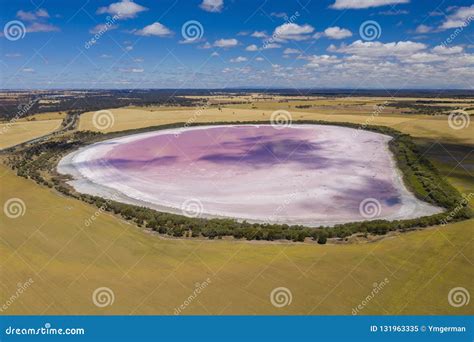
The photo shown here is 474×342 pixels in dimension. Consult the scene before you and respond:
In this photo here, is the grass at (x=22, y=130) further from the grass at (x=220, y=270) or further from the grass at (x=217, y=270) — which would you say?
the grass at (x=220, y=270)

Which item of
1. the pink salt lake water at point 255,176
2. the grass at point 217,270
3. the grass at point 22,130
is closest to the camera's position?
the grass at point 217,270

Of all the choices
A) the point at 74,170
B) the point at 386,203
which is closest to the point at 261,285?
the point at 386,203

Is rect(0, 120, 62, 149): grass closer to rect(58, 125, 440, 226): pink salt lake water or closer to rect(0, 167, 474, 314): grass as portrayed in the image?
rect(58, 125, 440, 226): pink salt lake water

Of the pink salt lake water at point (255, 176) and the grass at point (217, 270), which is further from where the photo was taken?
the pink salt lake water at point (255, 176)

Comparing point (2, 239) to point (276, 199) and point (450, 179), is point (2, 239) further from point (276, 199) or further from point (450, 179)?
point (450, 179)

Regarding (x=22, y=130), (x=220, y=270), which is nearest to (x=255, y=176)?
(x=220, y=270)

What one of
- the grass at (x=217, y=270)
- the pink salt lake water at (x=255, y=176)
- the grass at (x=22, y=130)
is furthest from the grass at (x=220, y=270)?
the grass at (x=22, y=130)
